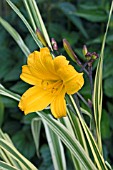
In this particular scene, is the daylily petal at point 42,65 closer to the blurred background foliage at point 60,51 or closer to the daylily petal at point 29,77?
the daylily petal at point 29,77

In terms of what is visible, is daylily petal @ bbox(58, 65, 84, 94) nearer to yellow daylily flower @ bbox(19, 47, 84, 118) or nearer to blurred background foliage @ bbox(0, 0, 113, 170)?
yellow daylily flower @ bbox(19, 47, 84, 118)

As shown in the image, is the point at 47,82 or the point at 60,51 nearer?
the point at 47,82

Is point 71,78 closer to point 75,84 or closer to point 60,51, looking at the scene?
point 75,84

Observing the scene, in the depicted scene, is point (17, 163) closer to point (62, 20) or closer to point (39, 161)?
point (39, 161)

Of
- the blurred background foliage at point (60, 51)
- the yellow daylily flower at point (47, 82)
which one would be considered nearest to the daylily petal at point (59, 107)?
the yellow daylily flower at point (47, 82)

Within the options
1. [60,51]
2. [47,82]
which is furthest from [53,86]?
[60,51]

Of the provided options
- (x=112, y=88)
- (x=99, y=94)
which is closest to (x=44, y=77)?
(x=99, y=94)
